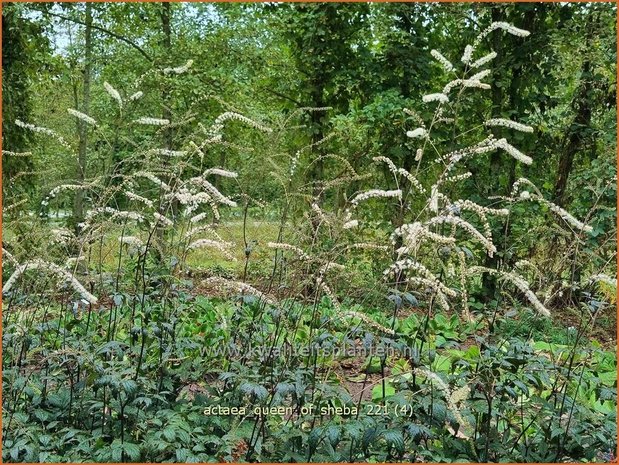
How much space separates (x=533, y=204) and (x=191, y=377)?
564 cm

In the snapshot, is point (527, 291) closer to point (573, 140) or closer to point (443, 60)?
point (443, 60)

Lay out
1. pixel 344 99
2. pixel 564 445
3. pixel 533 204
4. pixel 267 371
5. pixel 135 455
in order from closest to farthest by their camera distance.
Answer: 1. pixel 135 455
2. pixel 564 445
3. pixel 267 371
4. pixel 533 204
5. pixel 344 99

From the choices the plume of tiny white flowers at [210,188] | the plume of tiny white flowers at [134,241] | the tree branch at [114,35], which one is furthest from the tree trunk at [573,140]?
the plume of tiny white flowers at [134,241]

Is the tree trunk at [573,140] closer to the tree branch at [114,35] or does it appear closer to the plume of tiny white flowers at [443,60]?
the plume of tiny white flowers at [443,60]

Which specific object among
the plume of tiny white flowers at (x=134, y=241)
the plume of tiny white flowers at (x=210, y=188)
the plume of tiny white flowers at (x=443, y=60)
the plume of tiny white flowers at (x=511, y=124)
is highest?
the plume of tiny white flowers at (x=443, y=60)

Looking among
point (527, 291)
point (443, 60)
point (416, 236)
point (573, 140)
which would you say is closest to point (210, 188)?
point (416, 236)

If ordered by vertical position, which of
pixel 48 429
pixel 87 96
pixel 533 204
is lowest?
pixel 48 429

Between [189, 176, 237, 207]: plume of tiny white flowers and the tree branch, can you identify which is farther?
the tree branch

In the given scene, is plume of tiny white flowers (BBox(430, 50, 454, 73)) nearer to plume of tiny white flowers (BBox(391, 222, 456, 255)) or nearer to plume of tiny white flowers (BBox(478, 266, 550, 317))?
plume of tiny white flowers (BBox(391, 222, 456, 255))

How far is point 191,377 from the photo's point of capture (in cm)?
356

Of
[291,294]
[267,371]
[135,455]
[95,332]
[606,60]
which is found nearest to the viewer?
[135,455]

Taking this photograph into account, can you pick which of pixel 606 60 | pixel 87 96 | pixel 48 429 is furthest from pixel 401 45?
pixel 48 429

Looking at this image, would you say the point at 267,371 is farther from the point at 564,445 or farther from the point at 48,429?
the point at 564,445

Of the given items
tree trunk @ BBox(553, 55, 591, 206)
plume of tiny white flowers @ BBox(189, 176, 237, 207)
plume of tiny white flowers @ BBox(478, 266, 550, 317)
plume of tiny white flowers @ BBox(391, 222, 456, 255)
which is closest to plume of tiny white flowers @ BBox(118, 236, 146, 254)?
plume of tiny white flowers @ BBox(189, 176, 237, 207)
